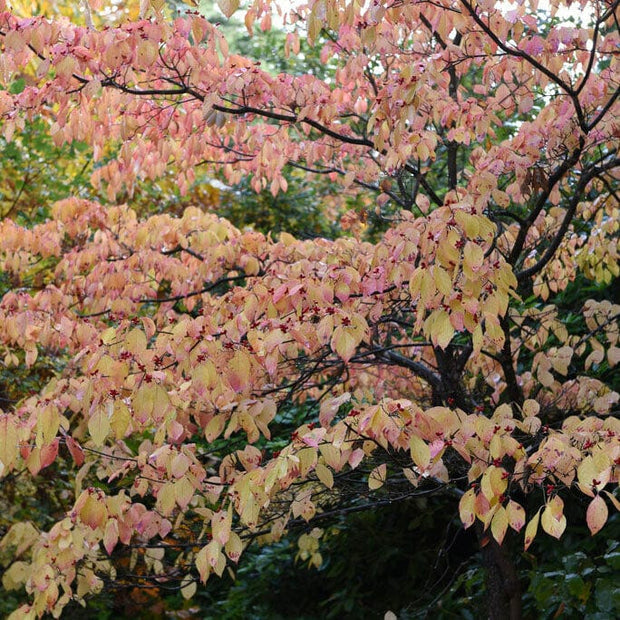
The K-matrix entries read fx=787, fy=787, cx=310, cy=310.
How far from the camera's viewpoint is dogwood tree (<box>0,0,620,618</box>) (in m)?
2.37

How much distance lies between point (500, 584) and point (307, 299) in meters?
1.77

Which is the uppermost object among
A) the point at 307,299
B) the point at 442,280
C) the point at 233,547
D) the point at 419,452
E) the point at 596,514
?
the point at 307,299

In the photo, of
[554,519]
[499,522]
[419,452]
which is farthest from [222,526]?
[554,519]

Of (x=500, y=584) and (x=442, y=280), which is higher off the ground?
(x=442, y=280)

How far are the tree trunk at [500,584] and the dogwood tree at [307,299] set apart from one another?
0.01 m

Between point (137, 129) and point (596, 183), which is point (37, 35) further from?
point (596, 183)

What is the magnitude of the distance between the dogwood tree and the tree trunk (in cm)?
1

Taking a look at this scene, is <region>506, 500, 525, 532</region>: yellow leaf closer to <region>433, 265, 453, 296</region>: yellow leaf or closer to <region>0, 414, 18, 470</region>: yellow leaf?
<region>433, 265, 453, 296</region>: yellow leaf

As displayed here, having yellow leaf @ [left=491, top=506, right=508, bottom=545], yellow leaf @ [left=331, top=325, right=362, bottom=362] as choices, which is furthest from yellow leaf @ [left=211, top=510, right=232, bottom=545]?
yellow leaf @ [left=491, top=506, right=508, bottom=545]

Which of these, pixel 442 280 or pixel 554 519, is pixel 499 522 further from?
pixel 442 280

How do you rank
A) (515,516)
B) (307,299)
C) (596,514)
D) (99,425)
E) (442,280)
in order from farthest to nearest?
(307,299) < (99,425) < (442,280) < (515,516) < (596,514)

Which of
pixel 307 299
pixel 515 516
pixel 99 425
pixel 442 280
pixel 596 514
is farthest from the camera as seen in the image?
pixel 307 299

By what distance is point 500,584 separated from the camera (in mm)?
3594

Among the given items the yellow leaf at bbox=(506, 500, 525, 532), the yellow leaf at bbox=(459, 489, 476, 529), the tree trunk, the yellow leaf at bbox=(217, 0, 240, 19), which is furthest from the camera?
the tree trunk
